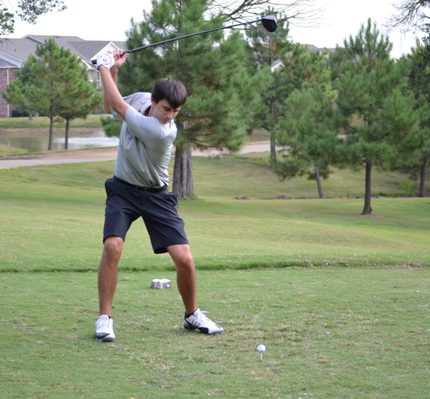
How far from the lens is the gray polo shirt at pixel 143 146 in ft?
20.8

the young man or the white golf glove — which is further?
the white golf glove

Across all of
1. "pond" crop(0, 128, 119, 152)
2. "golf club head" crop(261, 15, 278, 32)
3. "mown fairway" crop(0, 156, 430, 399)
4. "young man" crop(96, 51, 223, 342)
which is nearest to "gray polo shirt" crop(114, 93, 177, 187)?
"young man" crop(96, 51, 223, 342)

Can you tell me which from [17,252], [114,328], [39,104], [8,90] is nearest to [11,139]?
[8,90]

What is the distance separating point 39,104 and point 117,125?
1046 inches

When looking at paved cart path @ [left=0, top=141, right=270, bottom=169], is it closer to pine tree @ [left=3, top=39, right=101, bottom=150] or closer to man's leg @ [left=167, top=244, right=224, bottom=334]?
pine tree @ [left=3, top=39, right=101, bottom=150]

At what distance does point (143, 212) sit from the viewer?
6719mm

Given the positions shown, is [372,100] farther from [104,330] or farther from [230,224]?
[104,330]

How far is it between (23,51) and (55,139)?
30771 mm

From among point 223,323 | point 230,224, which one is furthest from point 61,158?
point 223,323

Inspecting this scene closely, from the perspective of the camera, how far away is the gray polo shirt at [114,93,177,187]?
6.34 metres

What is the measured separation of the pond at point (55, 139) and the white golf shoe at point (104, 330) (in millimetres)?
50260

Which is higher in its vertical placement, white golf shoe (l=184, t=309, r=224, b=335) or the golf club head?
the golf club head

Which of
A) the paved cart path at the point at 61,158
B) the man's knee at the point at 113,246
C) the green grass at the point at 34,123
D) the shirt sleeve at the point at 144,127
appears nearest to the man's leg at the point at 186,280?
the man's knee at the point at 113,246

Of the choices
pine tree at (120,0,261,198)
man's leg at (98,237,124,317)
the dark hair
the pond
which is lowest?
the pond
